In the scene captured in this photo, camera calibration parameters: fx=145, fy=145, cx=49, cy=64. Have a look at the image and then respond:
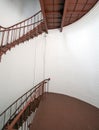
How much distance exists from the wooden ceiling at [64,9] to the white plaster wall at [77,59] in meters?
0.27

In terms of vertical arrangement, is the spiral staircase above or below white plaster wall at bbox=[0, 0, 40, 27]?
below

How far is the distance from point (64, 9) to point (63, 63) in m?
2.37

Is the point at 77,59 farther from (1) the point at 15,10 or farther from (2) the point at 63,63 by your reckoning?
(1) the point at 15,10

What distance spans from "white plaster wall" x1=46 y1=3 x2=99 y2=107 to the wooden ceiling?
27 cm

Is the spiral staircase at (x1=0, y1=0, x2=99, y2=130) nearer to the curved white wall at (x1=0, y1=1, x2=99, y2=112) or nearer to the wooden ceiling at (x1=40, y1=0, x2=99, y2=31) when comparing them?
the wooden ceiling at (x1=40, y1=0, x2=99, y2=31)

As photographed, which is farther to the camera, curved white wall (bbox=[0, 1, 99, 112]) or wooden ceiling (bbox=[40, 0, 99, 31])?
curved white wall (bbox=[0, 1, 99, 112])

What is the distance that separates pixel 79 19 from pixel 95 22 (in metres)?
1.19

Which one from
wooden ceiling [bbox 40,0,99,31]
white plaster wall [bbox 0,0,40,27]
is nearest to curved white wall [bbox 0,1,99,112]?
wooden ceiling [bbox 40,0,99,31]

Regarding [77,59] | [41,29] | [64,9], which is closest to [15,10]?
[41,29]

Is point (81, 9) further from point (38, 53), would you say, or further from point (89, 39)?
point (38, 53)

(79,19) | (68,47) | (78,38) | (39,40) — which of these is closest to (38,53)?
(39,40)

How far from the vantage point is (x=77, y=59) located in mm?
6273

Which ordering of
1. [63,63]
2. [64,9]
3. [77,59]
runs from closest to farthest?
[64,9], [77,59], [63,63]

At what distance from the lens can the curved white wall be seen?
18.3 ft
